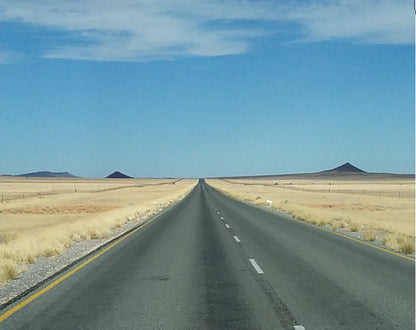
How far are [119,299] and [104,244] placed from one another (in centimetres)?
855

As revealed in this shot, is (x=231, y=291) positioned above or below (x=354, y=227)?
above

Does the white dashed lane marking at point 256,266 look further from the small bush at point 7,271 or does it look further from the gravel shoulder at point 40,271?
the small bush at point 7,271

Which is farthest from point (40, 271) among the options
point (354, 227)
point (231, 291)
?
point (354, 227)

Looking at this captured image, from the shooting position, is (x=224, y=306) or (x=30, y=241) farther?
(x=30, y=241)

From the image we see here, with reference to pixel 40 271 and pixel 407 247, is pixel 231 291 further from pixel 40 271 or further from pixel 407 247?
pixel 407 247

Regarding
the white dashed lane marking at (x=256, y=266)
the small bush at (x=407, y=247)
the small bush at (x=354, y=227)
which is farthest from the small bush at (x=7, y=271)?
the small bush at (x=354, y=227)

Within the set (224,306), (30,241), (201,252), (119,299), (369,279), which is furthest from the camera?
(30,241)

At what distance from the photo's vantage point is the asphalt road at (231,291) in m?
7.09

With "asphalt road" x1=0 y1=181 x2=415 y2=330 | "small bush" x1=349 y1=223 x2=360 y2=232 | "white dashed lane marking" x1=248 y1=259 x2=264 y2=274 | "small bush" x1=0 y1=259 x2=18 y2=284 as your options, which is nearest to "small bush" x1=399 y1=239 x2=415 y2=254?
"asphalt road" x1=0 y1=181 x2=415 y2=330

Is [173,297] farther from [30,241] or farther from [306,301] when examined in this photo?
[30,241]

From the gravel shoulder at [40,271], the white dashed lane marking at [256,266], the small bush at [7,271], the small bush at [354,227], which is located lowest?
the small bush at [354,227]

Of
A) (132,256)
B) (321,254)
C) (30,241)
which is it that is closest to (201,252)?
(132,256)

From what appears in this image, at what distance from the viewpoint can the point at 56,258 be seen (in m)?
13.9

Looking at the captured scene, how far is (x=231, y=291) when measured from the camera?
9133 mm
